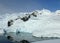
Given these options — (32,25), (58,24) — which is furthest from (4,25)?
(58,24)

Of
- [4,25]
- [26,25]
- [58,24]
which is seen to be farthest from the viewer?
[4,25]

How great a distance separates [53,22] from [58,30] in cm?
166

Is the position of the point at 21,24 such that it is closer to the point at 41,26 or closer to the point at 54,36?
the point at 41,26

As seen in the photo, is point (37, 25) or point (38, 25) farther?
point (37, 25)

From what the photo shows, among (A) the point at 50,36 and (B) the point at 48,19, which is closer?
(A) the point at 50,36

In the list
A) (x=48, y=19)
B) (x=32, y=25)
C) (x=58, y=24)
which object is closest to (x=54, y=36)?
(x=58, y=24)

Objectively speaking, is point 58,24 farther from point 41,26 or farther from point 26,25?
point 26,25

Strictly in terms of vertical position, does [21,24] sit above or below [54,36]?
above

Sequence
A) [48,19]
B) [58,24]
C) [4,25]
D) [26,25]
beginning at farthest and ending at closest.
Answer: [4,25], [26,25], [48,19], [58,24]

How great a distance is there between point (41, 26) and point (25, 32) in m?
2.71

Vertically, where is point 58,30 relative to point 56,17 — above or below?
below

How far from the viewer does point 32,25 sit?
18.7m

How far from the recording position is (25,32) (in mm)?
19594

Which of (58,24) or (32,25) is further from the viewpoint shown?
(32,25)
